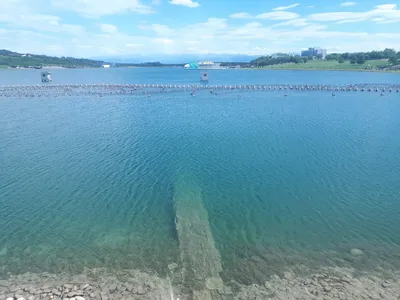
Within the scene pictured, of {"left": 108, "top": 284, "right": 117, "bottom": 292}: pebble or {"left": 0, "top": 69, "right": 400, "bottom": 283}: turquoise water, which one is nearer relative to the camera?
{"left": 108, "top": 284, "right": 117, "bottom": 292}: pebble

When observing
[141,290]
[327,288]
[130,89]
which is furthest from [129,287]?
[130,89]

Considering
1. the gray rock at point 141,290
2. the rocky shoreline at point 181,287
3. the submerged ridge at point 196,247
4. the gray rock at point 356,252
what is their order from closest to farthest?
the rocky shoreline at point 181,287
the gray rock at point 141,290
the submerged ridge at point 196,247
the gray rock at point 356,252

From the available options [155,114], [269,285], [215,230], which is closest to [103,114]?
[155,114]

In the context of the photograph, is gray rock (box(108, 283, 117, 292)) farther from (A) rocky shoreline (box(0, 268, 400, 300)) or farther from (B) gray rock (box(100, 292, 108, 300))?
(B) gray rock (box(100, 292, 108, 300))

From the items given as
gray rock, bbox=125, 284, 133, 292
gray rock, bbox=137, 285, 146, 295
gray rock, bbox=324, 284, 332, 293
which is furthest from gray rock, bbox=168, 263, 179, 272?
gray rock, bbox=324, 284, 332, 293

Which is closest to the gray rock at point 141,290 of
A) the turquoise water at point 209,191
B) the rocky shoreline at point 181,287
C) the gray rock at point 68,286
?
the rocky shoreline at point 181,287

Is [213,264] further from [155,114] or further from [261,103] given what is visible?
[261,103]

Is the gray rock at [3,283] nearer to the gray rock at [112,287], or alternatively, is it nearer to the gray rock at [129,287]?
the gray rock at [112,287]
